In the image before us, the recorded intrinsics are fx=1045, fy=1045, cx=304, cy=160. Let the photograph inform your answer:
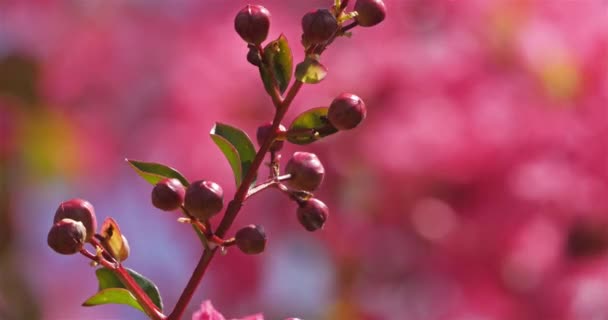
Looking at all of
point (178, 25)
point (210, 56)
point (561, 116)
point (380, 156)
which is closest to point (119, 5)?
point (178, 25)

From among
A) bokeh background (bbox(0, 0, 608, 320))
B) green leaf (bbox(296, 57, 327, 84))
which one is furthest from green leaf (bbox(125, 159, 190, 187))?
bokeh background (bbox(0, 0, 608, 320))

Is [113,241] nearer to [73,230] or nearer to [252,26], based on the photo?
[73,230]

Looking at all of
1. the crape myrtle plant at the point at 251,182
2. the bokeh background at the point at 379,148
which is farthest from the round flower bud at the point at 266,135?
the bokeh background at the point at 379,148

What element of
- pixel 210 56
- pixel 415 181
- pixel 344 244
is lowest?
pixel 344 244

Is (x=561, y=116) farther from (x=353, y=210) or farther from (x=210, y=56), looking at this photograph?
(x=210, y=56)

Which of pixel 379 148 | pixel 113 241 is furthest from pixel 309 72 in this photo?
pixel 379 148

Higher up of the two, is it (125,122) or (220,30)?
(220,30)

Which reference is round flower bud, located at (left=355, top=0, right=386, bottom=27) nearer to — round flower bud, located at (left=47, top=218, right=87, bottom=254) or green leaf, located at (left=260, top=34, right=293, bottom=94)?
green leaf, located at (left=260, top=34, right=293, bottom=94)
